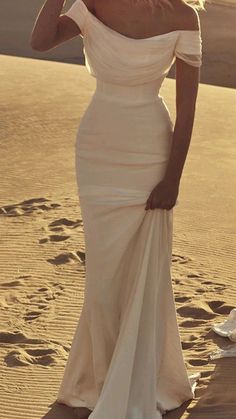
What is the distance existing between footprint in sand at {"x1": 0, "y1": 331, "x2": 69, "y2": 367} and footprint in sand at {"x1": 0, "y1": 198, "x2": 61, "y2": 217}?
3222mm

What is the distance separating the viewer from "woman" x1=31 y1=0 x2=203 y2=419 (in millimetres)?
4453

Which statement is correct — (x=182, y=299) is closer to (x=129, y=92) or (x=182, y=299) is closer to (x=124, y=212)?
(x=124, y=212)

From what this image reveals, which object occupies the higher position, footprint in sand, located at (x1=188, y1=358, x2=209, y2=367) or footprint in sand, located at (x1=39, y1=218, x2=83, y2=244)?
footprint in sand, located at (x1=188, y1=358, x2=209, y2=367)

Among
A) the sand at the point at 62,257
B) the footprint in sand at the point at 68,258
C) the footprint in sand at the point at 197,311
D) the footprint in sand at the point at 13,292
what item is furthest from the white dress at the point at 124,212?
the footprint in sand at the point at 68,258

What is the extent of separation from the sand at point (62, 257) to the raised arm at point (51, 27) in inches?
68.8

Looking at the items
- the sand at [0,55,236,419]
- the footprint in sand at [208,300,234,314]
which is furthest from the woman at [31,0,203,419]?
the footprint in sand at [208,300,234,314]

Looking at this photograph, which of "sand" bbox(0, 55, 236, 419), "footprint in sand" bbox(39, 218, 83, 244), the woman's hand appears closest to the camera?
the woman's hand

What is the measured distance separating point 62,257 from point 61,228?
89 centimetres

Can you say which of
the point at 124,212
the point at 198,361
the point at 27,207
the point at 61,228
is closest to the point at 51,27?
the point at 124,212

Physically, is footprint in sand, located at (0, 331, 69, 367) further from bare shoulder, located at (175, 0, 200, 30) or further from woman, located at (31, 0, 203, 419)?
bare shoulder, located at (175, 0, 200, 30)

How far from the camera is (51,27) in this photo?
4.50 metres

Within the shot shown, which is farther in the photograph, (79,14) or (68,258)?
(68,258)

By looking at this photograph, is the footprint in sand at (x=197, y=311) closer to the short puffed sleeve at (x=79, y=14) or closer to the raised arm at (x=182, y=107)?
the raised arm at (x=182, y=107)

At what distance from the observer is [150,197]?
464 centimetres
